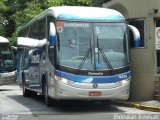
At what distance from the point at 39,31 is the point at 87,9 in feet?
11.1

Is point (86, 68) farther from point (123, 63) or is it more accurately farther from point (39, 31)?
point (39, 31)

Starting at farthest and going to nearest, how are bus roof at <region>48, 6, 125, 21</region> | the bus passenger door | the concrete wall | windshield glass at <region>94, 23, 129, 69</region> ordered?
1. the bus passenger door
2. the concrete wall
3. bus roof at <region>48, 6, 125, 21</region>
4. windshield glass at <region>94, 23, 129, 69</region>

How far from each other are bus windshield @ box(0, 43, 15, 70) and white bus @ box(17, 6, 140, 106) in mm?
12528

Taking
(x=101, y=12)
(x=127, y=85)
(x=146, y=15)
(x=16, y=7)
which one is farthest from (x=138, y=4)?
(x=16, y=7)

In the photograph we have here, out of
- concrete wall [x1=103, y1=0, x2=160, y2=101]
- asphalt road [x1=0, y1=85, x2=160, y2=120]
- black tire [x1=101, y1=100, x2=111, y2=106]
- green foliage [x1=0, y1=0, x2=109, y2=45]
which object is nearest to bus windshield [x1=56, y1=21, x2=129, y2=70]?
asphalt road [x1=0, y1=85, x2=160, y2=120]

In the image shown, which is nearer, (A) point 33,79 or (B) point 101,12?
(B) point 101,12

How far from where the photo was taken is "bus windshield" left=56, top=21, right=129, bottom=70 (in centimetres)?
1509

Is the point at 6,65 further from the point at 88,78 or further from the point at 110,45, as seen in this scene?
the point at 88,78

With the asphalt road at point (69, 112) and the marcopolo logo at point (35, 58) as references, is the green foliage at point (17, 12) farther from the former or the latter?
the asphalt road at point (69, 112)

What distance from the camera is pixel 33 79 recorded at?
66.6 feet

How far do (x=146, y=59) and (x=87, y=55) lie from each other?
3.94 metres

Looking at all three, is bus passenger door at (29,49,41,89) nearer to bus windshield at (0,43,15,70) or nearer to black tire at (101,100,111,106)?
black tire at (101,100,111,106)

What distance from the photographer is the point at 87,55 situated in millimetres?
15156

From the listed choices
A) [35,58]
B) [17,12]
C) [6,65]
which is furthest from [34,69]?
[17,12]
